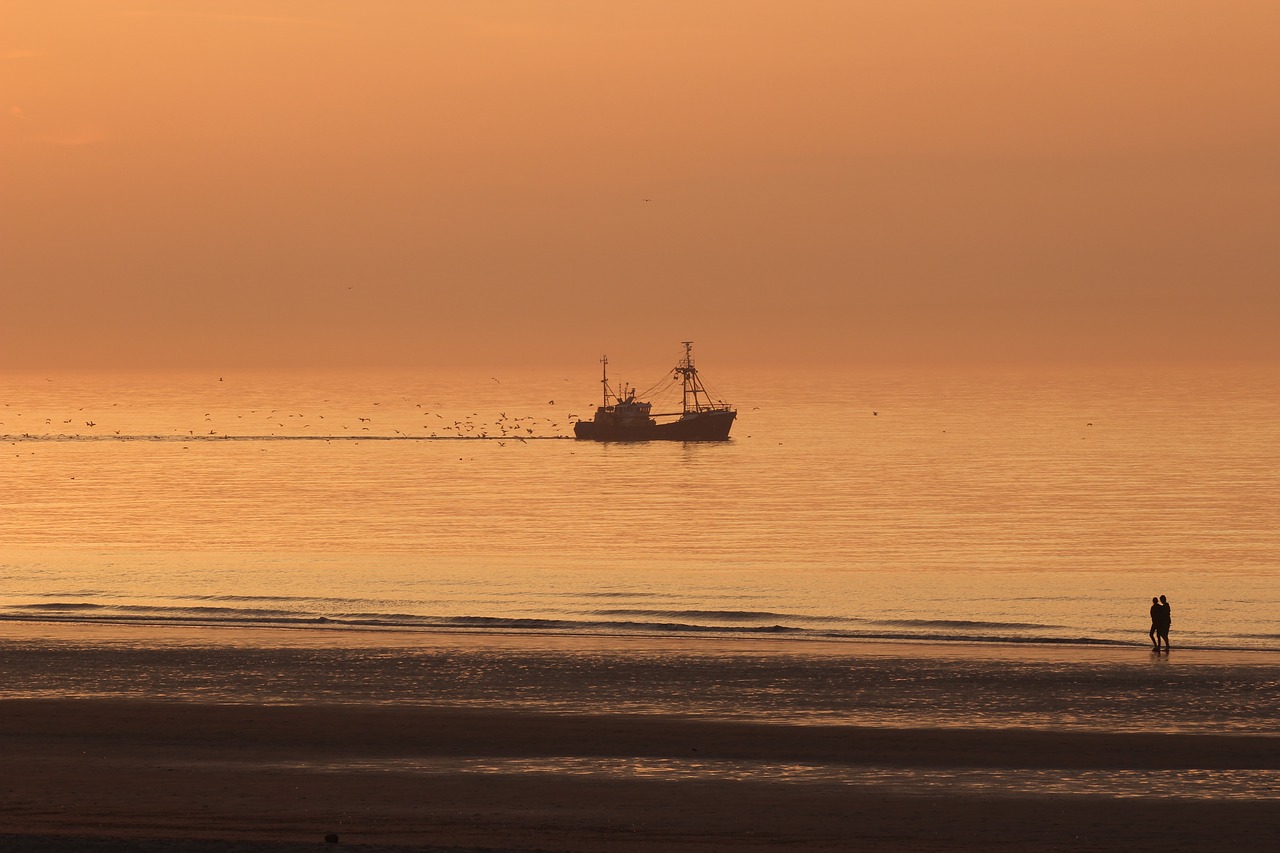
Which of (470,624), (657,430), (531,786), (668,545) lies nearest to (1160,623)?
(470,624)

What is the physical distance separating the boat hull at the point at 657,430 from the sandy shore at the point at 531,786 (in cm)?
16311

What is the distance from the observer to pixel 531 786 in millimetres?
24344

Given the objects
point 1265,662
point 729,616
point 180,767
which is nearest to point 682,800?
point 180,767

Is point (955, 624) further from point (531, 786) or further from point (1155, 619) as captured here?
point (531, 786)

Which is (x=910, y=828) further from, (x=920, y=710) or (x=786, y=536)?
(x=786, y=536)

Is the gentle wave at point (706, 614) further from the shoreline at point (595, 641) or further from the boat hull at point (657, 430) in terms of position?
the boat hull at point (657, 430)

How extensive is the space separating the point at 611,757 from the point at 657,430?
553ft

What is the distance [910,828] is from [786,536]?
211 feet

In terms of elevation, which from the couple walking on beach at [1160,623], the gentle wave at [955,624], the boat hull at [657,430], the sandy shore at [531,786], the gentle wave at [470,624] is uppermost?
the boat hull at [657,430]

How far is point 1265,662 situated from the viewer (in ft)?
130

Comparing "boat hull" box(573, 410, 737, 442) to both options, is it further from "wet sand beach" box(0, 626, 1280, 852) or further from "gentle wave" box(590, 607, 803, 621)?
"wet sand beach" box(0, 626, 1280, 852)

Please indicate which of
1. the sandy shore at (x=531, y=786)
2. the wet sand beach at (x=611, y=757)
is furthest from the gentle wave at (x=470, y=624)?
the sandy shore at (x=531, y=786)

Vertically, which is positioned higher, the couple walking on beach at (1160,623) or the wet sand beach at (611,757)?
the couple walking on beach at (1160,623)

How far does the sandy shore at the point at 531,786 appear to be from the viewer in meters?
21.0
